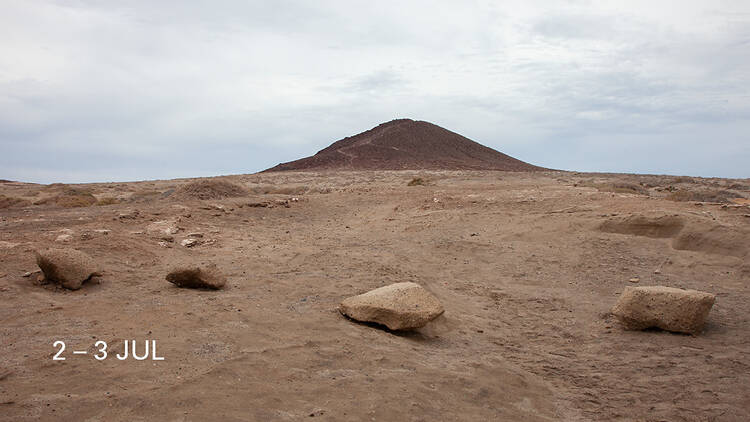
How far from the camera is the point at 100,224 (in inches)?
333

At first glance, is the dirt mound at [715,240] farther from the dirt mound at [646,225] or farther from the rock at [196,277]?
the rock at [196,277]

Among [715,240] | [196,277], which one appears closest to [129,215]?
Result: [196,277]

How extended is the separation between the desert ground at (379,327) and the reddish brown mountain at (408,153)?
29378mm

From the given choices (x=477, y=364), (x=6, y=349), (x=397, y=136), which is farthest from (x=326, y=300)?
(x=397, y=136)

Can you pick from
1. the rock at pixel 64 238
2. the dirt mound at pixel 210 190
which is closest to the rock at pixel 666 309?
the rock at pixel 64 238

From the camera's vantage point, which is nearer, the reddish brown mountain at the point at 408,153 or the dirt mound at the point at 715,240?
the dirt mound at the point at 715,240

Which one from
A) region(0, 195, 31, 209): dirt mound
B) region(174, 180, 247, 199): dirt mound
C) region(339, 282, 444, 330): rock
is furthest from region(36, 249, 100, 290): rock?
region(0, 195, 31, 209): dirt mound

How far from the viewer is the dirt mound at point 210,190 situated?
43.4ft

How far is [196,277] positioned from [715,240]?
7.51 metres

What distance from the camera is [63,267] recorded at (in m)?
5.11

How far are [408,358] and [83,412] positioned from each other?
2429 millimetres

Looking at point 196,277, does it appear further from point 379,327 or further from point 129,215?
point 129,215

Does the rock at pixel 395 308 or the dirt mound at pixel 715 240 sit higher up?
the dirt mound at pixel 715 240

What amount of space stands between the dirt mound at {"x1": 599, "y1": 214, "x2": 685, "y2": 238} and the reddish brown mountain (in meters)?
28.9
